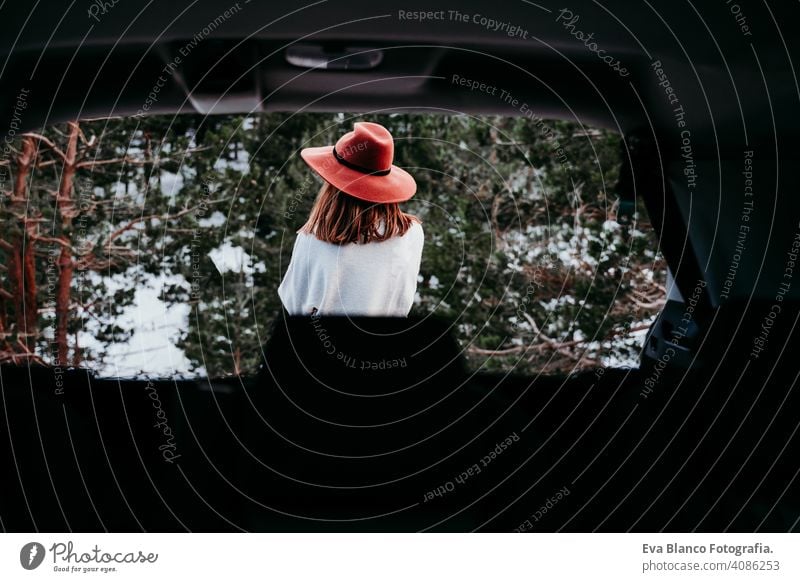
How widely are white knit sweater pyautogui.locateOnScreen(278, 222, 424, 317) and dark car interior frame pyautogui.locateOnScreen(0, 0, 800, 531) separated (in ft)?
0.73

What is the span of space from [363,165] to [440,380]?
546 mm

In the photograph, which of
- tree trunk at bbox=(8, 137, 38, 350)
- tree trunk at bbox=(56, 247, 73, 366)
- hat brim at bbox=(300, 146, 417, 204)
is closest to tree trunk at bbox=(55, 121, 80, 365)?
tree trunk at bbox=(56, 247, 73, 366)

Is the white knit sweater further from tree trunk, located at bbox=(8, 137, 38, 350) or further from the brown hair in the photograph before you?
tree trunk, located at bbox=(8, 137, 38, 350)

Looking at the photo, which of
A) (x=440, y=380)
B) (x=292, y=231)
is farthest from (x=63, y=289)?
(x=440, y=380)

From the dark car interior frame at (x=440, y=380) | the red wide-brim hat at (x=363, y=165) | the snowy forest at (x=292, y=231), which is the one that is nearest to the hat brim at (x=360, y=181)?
the red wide-brim hat at (x=363, y=165)

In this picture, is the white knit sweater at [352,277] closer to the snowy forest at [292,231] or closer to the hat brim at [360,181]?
the hat brim at [360,181]

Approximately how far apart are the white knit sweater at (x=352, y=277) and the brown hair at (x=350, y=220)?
0.01 meters

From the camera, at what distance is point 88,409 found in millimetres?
1416

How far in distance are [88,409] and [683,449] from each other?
46.1 inches

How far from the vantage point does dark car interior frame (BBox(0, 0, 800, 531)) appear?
50.3 inches

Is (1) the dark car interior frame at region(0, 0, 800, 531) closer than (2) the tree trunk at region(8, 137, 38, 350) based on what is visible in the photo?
Yes

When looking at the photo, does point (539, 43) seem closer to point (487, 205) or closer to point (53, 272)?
point (487, 205)

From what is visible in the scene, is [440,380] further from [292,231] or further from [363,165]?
[292,231]

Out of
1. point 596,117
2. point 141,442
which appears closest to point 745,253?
point 596,117
